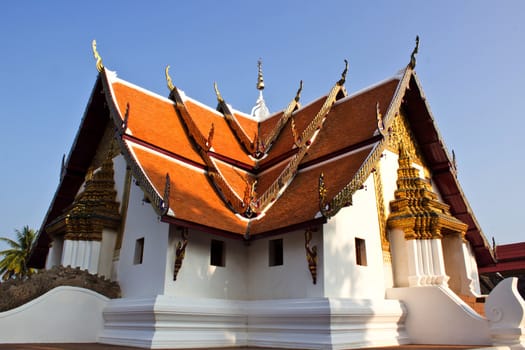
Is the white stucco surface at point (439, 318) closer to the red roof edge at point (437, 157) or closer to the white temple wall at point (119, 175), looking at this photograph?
the red roof edge at point (437, 157)

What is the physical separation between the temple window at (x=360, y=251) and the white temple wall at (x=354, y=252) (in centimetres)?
5

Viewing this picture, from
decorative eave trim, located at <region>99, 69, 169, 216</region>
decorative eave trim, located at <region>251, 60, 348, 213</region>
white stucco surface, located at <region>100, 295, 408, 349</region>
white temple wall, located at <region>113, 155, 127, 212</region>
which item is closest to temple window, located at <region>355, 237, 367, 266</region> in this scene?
white stucco surface, located at <region>100, 295, 408, 349</region>

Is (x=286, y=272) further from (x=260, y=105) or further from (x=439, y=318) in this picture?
(x=260, y=105)

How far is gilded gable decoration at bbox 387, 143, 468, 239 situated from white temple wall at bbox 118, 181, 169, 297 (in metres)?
3.82

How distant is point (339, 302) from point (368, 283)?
1.02m

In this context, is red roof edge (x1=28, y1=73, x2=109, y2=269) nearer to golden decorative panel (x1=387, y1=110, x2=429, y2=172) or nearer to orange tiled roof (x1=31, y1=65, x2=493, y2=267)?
orange tiled roof (x1=31, y1=65, x2=493, y2=267)

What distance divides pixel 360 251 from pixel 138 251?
3.59 meters

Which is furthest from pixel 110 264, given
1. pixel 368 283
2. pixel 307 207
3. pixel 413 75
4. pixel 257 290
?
pixel 413 75

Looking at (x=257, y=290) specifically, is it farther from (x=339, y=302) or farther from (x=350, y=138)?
(x=350, y=138)

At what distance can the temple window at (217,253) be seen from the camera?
7.33 meters

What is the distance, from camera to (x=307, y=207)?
22.4 ft

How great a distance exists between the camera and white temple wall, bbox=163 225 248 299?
6.59 m

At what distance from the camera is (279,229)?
22.0 ft

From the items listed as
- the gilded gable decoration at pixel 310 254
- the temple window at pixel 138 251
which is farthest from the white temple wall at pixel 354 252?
the temple window at pixel 138 251
